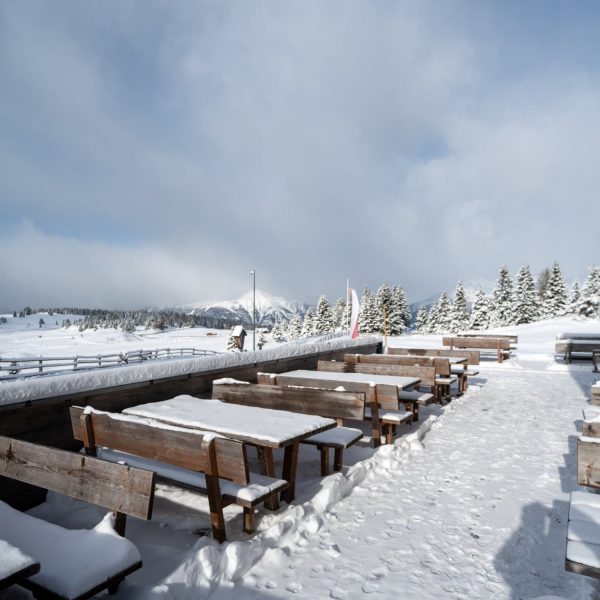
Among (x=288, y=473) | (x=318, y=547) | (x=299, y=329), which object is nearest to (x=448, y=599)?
(x=318, y=547)

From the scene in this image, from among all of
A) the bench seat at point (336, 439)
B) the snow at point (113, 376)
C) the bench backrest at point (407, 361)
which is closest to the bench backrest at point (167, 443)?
the snow at point (113, 376)

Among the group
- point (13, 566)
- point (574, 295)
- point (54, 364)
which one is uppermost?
point (574, 295)

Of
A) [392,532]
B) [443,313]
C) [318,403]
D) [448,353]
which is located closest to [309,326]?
[443,313]

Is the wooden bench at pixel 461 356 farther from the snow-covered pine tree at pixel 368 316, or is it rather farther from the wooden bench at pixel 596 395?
the snow-covered pine tree at pixel 368 316

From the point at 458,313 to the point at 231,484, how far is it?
54.7 metres

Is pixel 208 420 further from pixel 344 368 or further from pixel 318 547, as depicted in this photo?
pixel 344 368

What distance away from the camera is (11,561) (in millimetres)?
1988

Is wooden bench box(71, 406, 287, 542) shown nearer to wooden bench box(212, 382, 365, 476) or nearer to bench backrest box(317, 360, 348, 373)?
wooden bench box(212, 382, 365, 476)

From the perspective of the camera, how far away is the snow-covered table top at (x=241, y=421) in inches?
159

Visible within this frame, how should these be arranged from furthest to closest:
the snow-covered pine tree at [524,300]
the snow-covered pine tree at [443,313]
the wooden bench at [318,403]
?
the snow-covered pine tree at [443,313]
the snow-covered pine tree at [524,300]
the wooden bench at [318,403]

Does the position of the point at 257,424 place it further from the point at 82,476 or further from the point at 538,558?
the point at 538,558

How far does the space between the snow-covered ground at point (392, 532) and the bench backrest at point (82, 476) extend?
657mm

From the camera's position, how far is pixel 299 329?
76250mm

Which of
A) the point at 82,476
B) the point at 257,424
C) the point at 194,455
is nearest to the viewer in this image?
the point at 82,476
